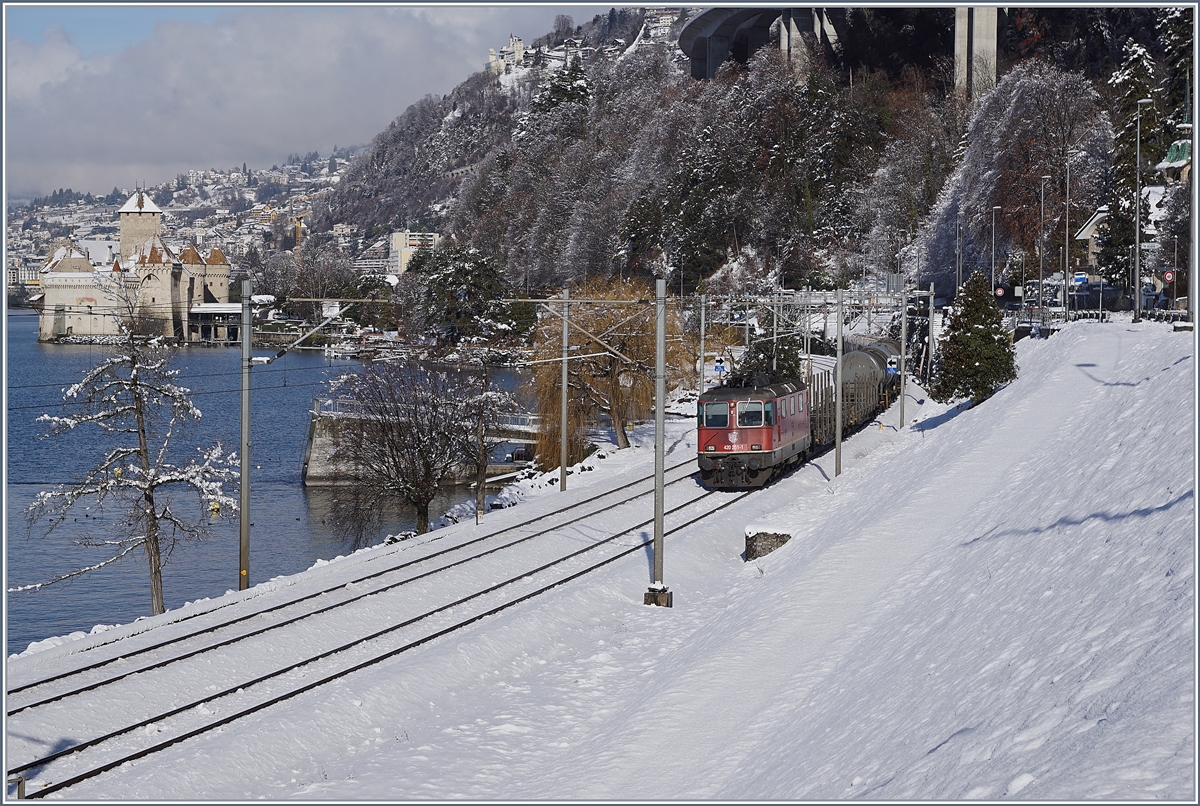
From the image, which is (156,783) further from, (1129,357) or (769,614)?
(1129,357)

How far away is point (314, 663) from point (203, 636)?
8.63ft

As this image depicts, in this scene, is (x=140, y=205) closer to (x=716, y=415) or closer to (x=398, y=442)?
(x=398, y=442)

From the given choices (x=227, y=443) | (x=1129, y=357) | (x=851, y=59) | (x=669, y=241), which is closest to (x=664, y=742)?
(x=1129, y=357)

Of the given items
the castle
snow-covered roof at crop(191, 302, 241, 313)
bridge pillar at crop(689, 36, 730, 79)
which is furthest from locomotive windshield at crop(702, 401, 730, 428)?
bridge pillar at crop(689, 36, 730, 79)

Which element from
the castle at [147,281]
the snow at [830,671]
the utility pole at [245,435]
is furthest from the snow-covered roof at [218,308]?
the snow at [830,671]

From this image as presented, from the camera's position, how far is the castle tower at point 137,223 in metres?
179

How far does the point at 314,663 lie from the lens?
19.1 metres

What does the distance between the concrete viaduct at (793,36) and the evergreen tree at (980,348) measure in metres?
58.6

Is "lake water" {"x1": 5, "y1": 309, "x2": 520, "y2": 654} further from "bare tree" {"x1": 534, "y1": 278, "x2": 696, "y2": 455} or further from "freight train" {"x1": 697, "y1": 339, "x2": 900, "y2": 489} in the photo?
"freight train" {"x1": 697, "y1": 339, "x2": 900, "y2": 489}

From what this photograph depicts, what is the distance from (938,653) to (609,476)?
2766cm

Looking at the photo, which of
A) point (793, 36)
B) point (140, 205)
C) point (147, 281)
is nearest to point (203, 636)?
point (793, 36)

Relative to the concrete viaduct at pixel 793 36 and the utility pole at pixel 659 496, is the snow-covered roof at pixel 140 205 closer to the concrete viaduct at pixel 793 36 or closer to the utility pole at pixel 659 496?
the concrete viaduct at pixel 793 36

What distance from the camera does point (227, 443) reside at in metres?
57.9

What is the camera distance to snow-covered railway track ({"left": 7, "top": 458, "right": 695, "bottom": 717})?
Result: 17422mm
